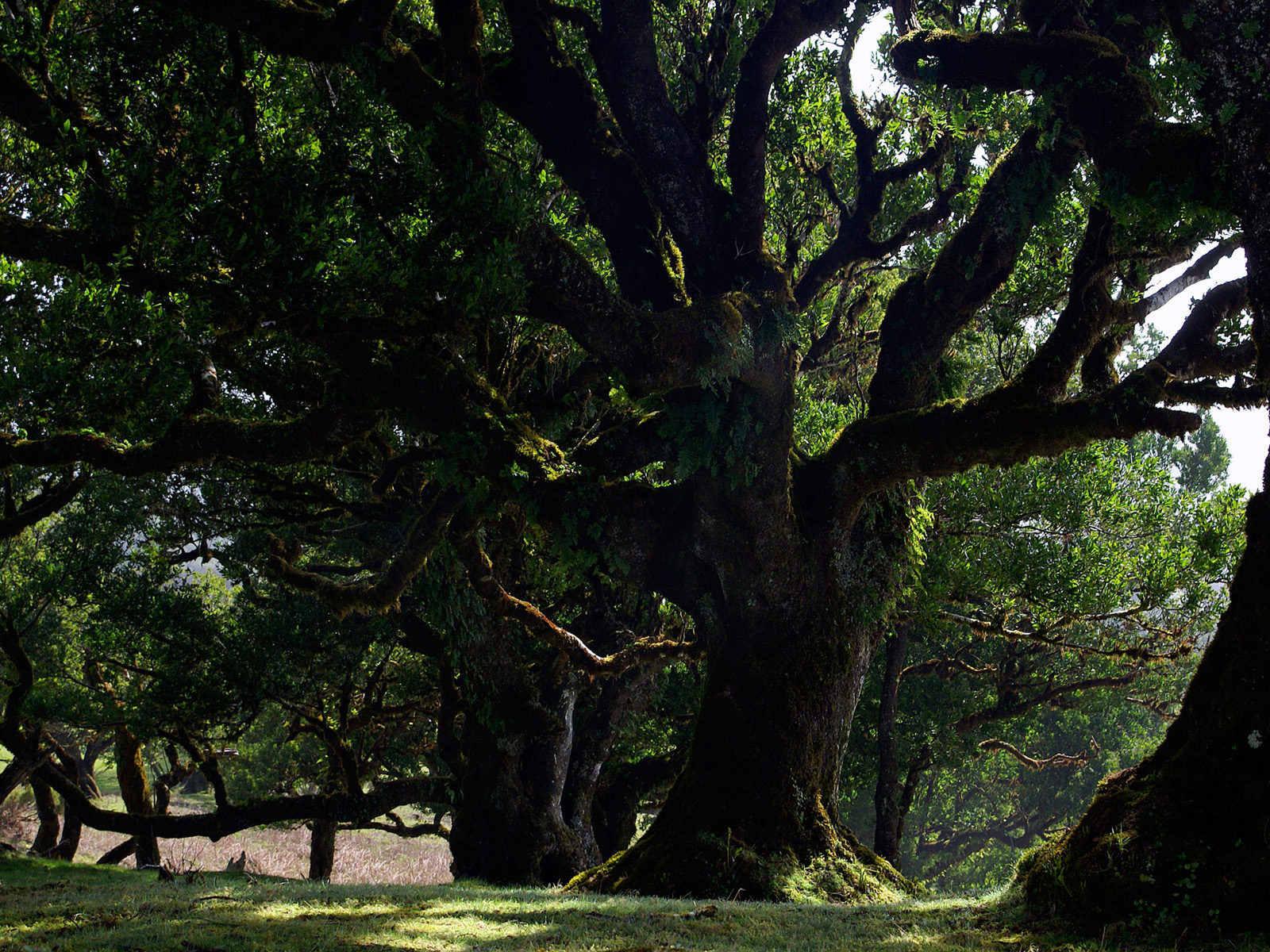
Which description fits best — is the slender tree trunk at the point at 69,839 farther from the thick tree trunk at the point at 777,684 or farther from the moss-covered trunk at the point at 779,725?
the moss-covered trunk at the point at 779,725

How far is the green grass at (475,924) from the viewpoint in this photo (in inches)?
176

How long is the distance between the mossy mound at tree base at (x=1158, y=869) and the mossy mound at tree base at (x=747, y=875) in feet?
10.9

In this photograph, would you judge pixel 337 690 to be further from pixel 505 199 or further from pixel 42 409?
pixel 505 199

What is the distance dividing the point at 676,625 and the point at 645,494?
16.2 feet

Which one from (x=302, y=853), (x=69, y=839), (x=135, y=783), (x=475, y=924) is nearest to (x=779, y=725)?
(x=475, y=924)

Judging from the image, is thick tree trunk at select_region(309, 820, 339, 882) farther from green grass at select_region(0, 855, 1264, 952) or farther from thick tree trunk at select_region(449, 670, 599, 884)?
green grass at select_region(0, 855, 1264, 952)

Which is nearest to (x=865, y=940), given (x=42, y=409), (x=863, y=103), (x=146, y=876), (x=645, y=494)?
(x=645, y=494)

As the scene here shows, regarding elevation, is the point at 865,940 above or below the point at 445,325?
below

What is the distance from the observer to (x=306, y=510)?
1395cm

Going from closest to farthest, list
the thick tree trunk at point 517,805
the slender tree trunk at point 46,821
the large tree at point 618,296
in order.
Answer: the large tree at point 618,296 → the thick tree trunk at point 517,805 → the slender tree trunk at point 46,821

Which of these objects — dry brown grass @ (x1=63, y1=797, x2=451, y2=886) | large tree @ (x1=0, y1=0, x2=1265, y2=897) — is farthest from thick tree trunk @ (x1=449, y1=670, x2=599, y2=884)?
dry brown grass @ (x1=63, y1=797, x2=451, y2=886)

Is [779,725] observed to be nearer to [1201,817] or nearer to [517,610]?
[517,610]

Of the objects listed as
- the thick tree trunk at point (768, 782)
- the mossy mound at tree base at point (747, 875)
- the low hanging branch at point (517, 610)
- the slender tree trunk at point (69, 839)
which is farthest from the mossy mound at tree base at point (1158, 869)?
the slender tree trunk at point (69, 839)

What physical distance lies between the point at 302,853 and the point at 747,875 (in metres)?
31.3
